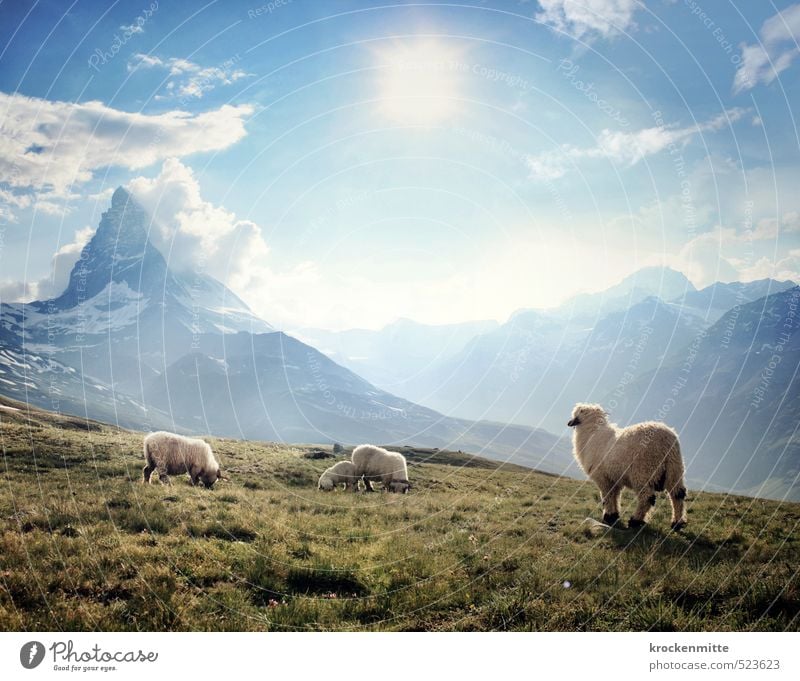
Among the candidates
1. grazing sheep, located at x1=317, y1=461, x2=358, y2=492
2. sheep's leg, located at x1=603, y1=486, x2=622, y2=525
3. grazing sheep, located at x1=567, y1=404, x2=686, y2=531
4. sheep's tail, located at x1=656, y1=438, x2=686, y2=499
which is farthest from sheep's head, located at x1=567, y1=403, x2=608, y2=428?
grazing sheep, located at x1=317, y1=461, x2=358, y2=492

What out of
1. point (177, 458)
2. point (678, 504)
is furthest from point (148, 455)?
point (678, 504)

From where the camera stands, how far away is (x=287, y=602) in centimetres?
875

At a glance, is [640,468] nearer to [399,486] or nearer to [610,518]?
[610,518]

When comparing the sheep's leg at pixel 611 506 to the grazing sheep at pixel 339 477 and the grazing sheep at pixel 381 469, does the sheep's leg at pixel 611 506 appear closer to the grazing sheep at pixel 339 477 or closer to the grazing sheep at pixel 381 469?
the grazing sheep at pixel 381 469

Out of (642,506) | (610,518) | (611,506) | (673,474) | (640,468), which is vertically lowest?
(610,518)

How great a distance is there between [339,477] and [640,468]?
13122 millimetres

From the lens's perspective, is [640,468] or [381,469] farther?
[381,469]

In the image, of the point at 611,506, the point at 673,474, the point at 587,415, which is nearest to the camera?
the point at 673,474

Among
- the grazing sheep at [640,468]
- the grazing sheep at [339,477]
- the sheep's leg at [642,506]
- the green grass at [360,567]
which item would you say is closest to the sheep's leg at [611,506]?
the grazing sheep at [640,468]

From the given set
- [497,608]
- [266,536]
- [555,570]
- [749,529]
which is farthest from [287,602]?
[749,529]

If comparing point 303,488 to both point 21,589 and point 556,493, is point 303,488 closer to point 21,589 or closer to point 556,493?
point 556,493

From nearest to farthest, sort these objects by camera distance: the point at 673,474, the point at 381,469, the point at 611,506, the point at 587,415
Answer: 1. the point at 673,474
2. the point at 611,506
3. the point at 587,415
4. the point at 381,469

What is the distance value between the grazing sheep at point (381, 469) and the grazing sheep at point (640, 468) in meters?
9.72
